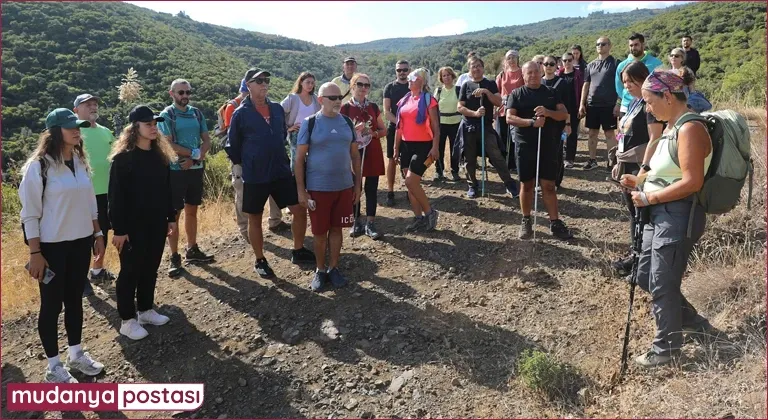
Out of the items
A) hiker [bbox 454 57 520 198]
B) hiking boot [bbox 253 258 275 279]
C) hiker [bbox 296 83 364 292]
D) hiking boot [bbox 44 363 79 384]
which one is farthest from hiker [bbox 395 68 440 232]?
hiking boot [bbox 44 363 79 384]

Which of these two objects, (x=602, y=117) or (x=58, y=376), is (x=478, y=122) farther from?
(x=58, y=376)

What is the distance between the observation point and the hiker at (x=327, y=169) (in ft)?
14.9

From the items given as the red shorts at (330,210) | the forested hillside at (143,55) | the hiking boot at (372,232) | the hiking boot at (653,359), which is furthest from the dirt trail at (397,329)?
the forested hillside at (143,55)

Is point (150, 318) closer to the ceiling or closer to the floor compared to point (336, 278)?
closer to the floor

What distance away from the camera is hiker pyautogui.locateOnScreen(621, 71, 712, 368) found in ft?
9.46

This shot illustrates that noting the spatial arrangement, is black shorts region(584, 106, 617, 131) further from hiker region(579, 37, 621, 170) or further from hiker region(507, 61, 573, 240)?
hiker region(507, 61, 573, 240)

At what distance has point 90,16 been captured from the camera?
127ft

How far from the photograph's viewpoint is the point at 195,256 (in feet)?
19.6

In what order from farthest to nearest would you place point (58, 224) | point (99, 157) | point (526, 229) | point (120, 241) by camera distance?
1. point (526, 229)
2. point (99, 157)
3. point (120, 241)
4. point (58, 224)

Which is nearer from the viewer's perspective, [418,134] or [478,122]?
[418,134]

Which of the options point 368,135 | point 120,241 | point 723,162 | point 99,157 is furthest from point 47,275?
point 723,162

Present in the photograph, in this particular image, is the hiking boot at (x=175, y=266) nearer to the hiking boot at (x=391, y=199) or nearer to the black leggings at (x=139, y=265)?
the black leggings at (x=139, y=265)

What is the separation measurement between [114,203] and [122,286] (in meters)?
0.75

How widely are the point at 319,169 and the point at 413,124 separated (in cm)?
175
